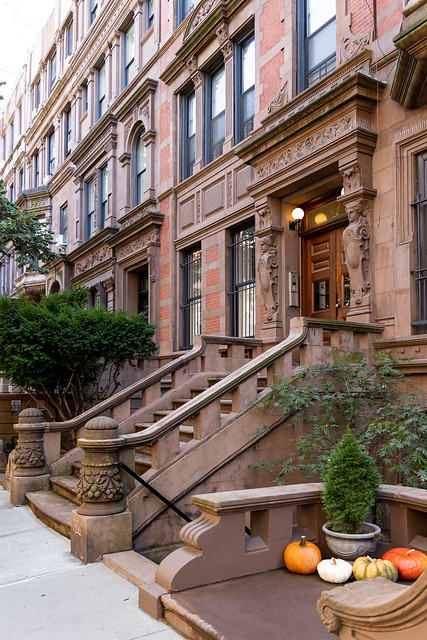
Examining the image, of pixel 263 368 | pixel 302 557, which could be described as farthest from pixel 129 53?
pixel 302 557

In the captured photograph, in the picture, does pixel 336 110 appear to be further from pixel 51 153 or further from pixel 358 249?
pixel 51 153

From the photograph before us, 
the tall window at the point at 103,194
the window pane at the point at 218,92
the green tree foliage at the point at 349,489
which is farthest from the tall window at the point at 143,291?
the green tree foliage at the point at 349,489

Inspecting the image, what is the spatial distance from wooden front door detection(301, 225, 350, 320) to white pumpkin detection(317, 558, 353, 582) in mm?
5496

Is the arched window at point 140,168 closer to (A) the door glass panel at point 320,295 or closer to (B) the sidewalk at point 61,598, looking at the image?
(A) the door glass panel at point 320,295

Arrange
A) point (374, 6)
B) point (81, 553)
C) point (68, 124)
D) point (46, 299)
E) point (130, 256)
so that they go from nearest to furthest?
1. point (81, 553)
2. point (374, 6)
3. point (46, 299)
4. point (130, 256)
5. point (68, 124)

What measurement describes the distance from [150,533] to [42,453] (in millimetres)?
3263

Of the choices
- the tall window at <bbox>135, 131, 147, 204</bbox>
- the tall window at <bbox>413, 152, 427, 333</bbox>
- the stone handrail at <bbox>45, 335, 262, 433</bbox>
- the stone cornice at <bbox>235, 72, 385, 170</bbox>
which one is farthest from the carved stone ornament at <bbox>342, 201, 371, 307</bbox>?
the tall window at <bbox>135, 131, 147, 204</bbox>

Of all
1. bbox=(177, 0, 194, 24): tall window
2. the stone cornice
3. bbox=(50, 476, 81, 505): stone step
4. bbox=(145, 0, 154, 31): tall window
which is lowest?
bbox=(50, 476, 81, 505): stone step

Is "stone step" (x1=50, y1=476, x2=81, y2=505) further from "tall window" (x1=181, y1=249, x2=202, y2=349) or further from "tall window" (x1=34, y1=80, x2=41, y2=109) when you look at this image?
"tall window" (x1=34, y1=80, x2=41, y2=109)

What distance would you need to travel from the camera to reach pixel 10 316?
10.0m

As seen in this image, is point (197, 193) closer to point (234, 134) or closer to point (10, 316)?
point (234, 134)

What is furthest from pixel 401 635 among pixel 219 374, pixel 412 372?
pixel 219 374

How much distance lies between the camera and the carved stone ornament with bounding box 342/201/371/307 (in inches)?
324

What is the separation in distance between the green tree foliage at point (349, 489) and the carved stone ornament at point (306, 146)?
5586mm
